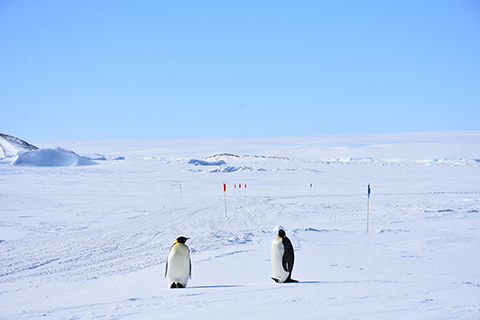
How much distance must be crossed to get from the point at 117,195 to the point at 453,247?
1616 cm

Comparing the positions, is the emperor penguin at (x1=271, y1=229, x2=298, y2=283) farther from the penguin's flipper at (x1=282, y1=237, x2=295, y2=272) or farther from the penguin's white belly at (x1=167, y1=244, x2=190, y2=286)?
the penguin's white belly at (x1=167, y1=244, x2=190, y2=286)

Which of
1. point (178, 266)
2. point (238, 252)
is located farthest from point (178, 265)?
point (238, 252)

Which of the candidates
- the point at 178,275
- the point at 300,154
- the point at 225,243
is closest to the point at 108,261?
the point at 225,243

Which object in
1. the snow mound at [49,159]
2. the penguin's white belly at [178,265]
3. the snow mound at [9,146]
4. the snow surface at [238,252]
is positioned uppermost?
the snow mound at [9,146]

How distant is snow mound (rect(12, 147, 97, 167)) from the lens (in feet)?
124

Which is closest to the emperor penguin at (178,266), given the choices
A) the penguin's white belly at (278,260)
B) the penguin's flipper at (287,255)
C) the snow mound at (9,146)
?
the penguin's white belly at (278,260)

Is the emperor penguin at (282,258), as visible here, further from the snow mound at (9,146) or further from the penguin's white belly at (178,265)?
the snow mound at (9,146)

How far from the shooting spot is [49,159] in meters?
38.6

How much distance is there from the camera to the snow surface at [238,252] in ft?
13.6

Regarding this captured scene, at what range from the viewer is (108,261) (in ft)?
26.9

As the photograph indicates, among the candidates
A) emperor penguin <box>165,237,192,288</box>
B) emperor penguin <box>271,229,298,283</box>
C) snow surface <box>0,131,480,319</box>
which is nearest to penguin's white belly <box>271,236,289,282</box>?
emperor penguin <box>271,229,298,283</box>

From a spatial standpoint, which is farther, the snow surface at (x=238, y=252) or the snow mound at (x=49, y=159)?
the snow mound at (x=49, y=159)

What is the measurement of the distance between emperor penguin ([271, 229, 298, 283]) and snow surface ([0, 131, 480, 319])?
9.6 inches

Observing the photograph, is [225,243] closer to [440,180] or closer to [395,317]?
[395,317]
